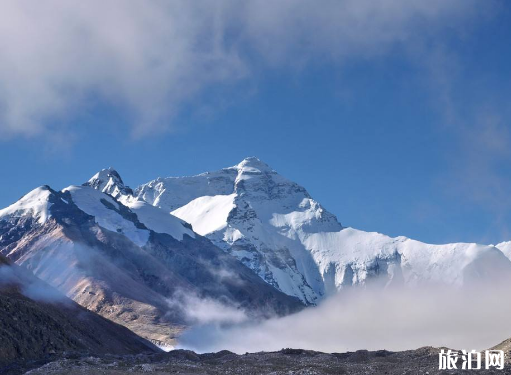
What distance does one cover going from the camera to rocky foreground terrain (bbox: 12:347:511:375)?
272ft

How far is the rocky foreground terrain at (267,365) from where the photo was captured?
8281cm

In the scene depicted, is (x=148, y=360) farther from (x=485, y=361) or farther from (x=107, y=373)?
(x=485, y=361)

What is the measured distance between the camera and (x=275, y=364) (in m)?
96.5

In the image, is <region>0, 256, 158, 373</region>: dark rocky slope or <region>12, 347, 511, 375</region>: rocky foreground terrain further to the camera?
<region>0, 256, 158, 373</region>: dark rocky slope

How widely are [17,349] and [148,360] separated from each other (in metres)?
17.8

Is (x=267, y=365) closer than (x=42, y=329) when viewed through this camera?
Yes

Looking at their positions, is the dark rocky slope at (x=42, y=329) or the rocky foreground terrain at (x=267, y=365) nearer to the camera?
the rocky foreground terrain at (x=267, y=365)

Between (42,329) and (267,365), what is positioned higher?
(42,329)

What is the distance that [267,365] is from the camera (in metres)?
95.1

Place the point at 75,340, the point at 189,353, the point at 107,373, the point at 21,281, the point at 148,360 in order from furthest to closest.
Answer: the point at 21,281
the point at 75,340
the point at 189,353
the point at 148,360
the point at 107,373

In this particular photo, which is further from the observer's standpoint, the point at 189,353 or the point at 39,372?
the point at 189,353

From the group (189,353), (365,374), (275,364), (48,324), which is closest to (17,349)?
(48,324)

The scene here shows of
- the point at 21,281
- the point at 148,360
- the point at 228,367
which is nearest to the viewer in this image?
the point at 228,367

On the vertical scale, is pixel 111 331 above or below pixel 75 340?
above
